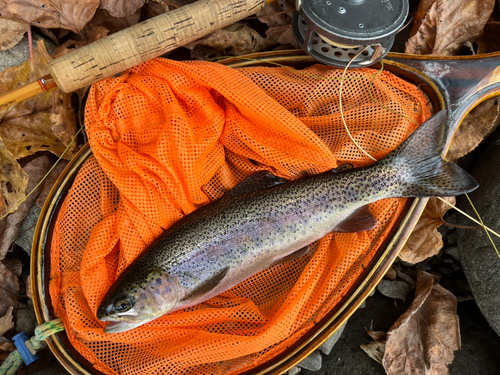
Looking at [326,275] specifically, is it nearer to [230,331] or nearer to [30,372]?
[230,331]

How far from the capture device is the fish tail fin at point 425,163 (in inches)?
89.7

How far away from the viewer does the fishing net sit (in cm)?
230

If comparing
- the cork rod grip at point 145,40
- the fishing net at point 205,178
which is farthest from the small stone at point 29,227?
the cork rod grip at point 145,40

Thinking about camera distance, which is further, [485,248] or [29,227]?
[29,227]

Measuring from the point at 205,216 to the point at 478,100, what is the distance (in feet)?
6.04

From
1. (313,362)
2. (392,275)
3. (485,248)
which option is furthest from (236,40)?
(313,362)

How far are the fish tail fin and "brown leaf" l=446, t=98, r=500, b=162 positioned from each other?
0.64m

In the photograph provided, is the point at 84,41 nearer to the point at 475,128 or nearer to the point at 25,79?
the point at 25,79

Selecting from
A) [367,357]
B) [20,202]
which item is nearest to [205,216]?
[20,202]

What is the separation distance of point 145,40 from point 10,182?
1301 millimetres

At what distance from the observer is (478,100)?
8.26 ft

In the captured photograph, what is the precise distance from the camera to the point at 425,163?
2.29m

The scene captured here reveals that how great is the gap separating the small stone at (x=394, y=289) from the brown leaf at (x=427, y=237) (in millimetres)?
266

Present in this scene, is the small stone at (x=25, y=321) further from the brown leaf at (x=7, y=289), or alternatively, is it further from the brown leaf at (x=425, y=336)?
the brown leaf at (x=425, y=336)
